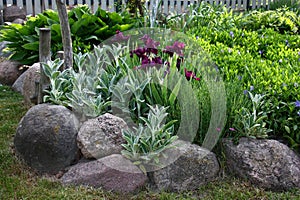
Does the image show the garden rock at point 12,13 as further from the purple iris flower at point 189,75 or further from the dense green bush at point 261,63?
the purple iris flower at point 189,75

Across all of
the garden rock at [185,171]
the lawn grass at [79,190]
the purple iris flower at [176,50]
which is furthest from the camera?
the purple iris flower at [176,50]

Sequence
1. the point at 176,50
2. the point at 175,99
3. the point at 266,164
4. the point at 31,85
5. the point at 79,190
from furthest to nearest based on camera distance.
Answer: the point at 31,85, the point at 176,50, the point at 175,99, the point at 266,164, the point at 79,190

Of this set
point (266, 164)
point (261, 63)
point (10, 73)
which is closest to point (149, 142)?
point (266, 164)

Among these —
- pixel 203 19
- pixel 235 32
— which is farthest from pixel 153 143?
pixel 203 19

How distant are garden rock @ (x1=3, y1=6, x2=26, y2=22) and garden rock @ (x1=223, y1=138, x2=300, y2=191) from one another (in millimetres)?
7221

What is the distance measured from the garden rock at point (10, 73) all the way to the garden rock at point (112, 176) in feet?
10.8

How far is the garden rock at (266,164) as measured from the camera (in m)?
3.49

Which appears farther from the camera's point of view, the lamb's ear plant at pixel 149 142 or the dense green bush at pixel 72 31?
the dense green bush at pixel 72 31

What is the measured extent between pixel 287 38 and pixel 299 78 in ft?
7.81

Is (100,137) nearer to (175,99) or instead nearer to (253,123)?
(175,99)

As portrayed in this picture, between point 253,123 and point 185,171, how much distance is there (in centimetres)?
67

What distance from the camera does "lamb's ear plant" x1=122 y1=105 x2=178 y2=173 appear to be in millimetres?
3426

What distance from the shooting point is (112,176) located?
3455mm

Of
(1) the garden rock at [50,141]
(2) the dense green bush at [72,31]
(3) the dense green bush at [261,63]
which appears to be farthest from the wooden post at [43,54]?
(3) the dense green bush at [261,63]
